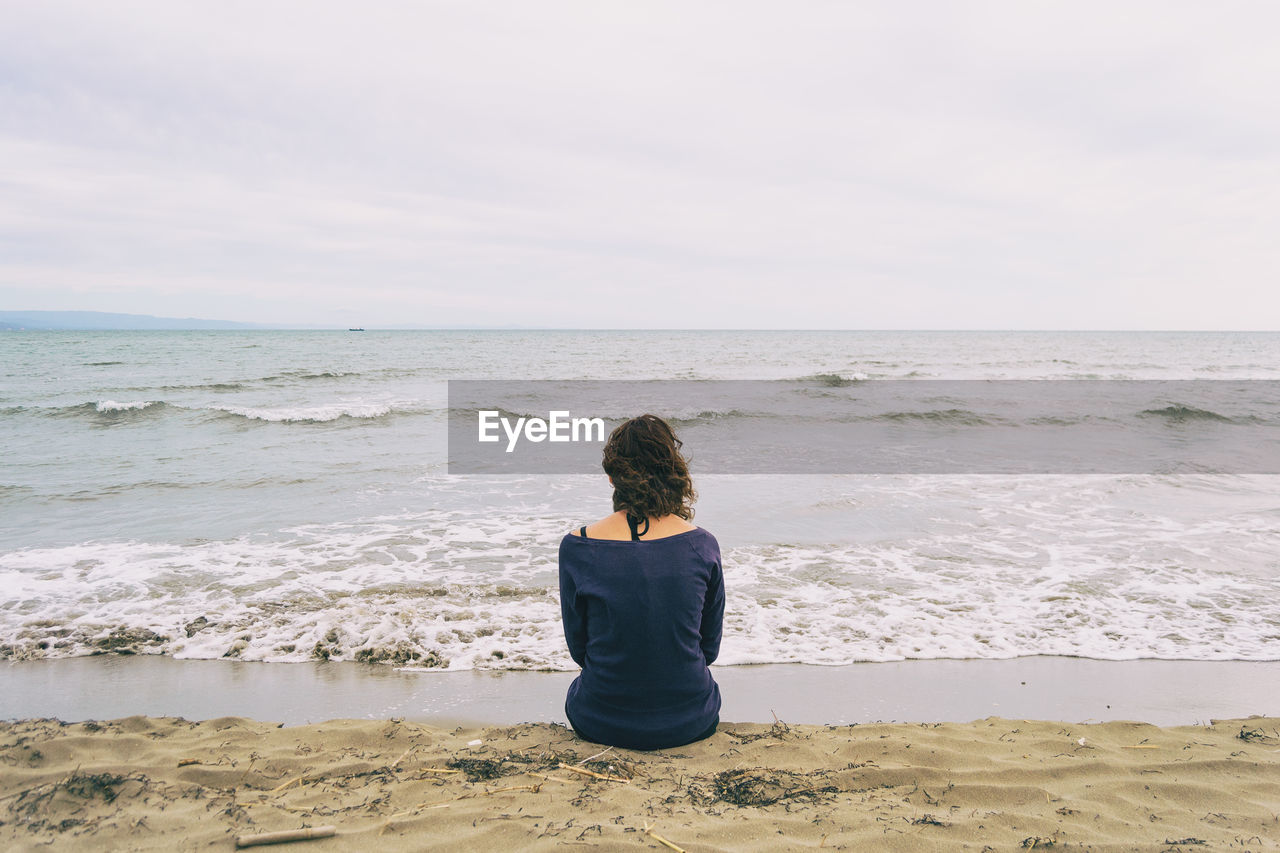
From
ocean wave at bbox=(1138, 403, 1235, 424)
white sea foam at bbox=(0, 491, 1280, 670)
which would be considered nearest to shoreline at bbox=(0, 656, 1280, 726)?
white sea foam at bbox=(0, 491, 1280, 670)

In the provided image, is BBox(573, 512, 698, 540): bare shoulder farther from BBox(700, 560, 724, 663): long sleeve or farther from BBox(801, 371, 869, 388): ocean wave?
BBox(801, 371, 869, 388): ocean wave

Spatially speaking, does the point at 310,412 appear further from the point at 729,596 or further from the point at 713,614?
the point at 713,614

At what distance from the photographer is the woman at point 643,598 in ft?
9.65

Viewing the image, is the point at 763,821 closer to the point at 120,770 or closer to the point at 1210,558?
the point at 120,770

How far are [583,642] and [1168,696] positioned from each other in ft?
12.6

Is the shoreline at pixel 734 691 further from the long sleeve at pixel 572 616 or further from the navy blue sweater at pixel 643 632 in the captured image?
the long sleeve at pixel 572 616

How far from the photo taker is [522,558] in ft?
23.8

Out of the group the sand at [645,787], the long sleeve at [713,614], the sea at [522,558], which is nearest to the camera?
the sand at [645,787]

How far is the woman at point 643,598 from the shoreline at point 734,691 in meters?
1.04

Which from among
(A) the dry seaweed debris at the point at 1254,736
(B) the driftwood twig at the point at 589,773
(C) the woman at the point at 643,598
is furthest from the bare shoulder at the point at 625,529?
(A) the dry seaweed debris at the point at 1254,736

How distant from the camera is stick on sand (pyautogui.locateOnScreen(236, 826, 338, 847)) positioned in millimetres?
2387

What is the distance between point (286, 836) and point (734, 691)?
274 centimetres

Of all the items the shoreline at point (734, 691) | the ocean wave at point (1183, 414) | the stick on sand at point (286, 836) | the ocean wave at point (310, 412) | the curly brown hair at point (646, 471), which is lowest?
the shoreline at point (734, 691)

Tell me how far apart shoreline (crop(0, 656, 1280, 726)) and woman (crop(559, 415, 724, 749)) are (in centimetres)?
104
